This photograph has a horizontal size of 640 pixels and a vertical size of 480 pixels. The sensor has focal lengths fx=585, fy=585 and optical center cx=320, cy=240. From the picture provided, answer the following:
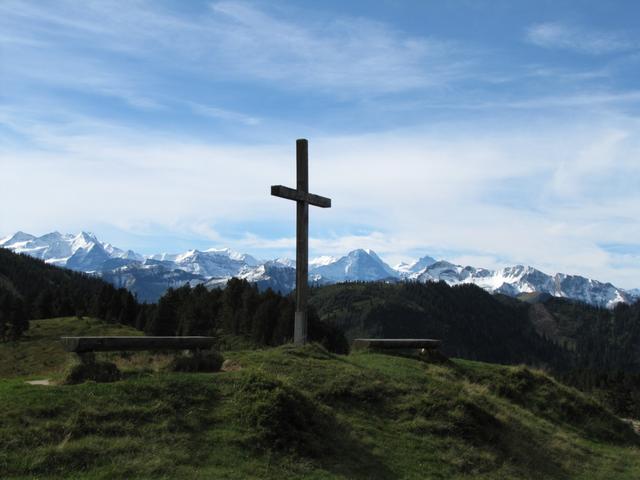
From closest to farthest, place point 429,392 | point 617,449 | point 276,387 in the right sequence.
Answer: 1. point 276,387
2. point 429,392
3. point 617,449

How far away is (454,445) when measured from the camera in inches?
779

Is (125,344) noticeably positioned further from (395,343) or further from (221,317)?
(221,317)

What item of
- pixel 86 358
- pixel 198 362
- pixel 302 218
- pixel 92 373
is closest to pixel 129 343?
pixel 86 358

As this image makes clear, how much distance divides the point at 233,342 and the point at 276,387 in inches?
3482

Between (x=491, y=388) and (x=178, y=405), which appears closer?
(x=178, y=405)

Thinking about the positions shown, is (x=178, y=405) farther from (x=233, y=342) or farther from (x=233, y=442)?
(x=233, y=342)

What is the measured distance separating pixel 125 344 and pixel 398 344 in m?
15.4

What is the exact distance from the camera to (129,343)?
20656 millimetres

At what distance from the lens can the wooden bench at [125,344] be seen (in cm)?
1939

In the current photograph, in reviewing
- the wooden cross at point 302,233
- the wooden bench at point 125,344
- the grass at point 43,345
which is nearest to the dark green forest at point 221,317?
the grass at point 43,345

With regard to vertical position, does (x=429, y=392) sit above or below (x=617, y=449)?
above

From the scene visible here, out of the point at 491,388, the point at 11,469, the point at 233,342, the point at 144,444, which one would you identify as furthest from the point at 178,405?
the point at 233,342

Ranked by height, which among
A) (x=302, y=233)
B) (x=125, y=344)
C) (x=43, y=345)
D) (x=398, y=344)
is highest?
(x=302, y=233)

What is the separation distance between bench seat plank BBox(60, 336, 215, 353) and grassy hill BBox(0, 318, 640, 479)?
1143 millimetres
